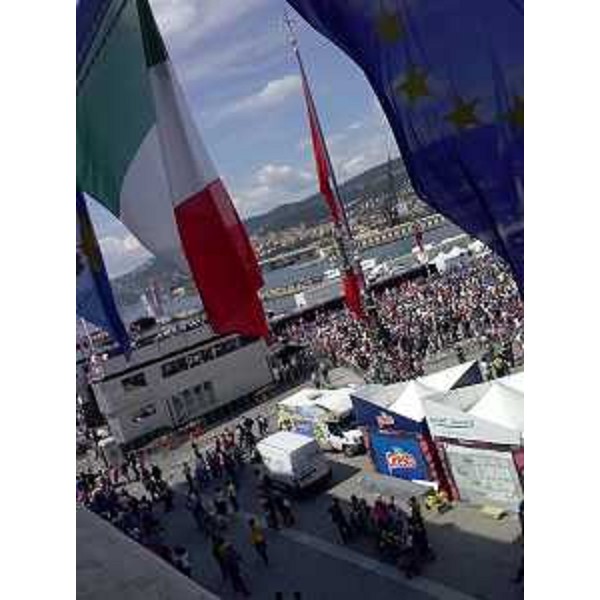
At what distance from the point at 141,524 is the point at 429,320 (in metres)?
20.4

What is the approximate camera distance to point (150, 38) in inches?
302

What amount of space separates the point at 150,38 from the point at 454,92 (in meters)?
2.71

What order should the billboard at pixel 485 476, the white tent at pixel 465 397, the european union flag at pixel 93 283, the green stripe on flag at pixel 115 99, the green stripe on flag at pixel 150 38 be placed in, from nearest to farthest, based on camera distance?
the green stripe on flag at pixel 150 38, the green stripe on flag at pixel 115 99, the european union flag at pixel 93 283, the billboard at pixel 485 476, the white tent at pixel 465 397

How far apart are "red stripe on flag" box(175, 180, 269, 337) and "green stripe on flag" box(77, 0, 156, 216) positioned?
2.85 feet

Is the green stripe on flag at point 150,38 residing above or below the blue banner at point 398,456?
above

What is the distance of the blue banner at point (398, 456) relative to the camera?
901 inches

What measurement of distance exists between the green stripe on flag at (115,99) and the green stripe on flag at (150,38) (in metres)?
0.05

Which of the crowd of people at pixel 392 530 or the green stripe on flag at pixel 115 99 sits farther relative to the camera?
the crowd of people at pixel 392 530

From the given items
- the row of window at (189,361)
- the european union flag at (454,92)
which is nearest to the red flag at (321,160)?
the european union flag at (454,92)

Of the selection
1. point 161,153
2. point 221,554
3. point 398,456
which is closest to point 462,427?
point 398,456

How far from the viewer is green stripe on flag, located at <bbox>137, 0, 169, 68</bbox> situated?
7.60 metres

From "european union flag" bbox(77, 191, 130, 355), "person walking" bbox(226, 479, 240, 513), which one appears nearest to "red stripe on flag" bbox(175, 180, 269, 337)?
"european union flag" bbox(77, 191, 130, 355)

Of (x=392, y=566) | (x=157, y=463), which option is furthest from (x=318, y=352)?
(x=392, y=566)

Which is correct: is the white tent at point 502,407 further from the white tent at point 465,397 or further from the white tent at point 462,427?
the white tent at point 465,397
